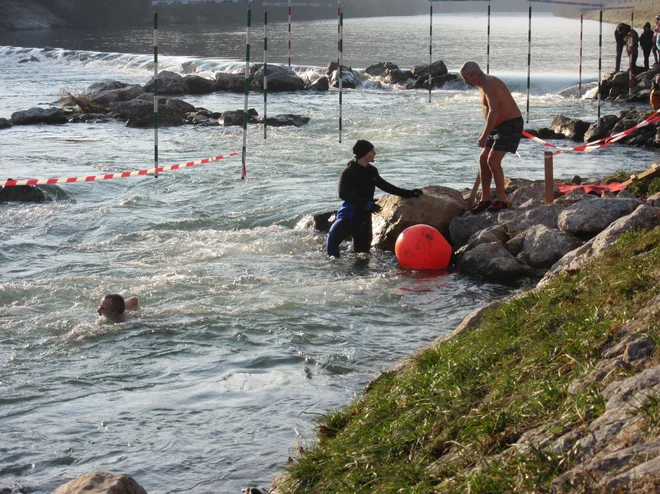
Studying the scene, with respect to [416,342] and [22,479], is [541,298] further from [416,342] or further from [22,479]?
[22,479]

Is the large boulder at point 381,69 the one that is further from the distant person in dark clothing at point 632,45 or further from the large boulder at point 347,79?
the distant person in dark clothing at point 632,45

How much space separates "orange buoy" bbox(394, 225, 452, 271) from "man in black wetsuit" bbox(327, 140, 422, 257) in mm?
683

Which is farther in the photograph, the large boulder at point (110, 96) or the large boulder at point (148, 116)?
the large boulder at point (110, 96)

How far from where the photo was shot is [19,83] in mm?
38906

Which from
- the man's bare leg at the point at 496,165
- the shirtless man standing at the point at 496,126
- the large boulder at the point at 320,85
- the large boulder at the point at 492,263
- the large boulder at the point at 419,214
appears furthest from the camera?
the large boulder at the point at 320,85

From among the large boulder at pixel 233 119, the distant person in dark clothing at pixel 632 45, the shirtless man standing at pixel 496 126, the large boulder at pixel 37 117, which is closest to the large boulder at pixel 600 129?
the distant person in dark clothing at pixel 632 45

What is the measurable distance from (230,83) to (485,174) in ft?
83.8

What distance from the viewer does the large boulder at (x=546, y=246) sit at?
9.94 meters

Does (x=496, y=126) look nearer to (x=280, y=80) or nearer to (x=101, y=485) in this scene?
(x=101, y=485)

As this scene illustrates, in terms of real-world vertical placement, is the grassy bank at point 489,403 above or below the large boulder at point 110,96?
below

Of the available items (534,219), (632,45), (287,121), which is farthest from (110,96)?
(534,219)

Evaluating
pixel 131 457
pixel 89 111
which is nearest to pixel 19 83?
pixel 89 111

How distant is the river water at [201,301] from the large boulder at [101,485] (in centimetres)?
75

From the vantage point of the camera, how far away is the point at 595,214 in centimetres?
995
